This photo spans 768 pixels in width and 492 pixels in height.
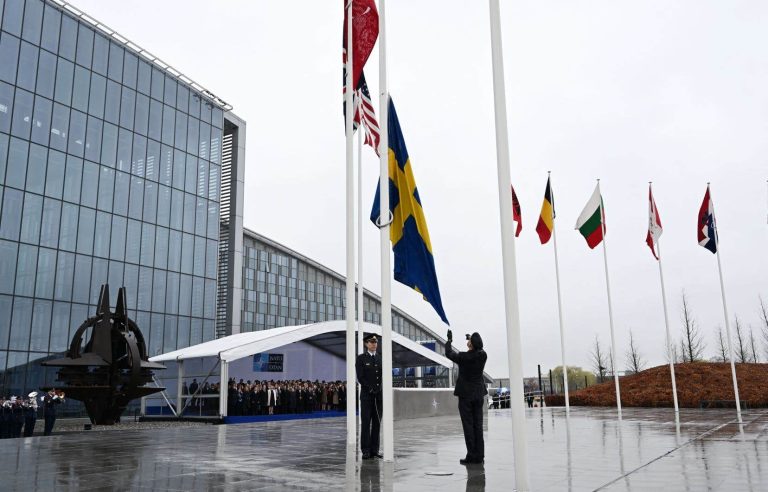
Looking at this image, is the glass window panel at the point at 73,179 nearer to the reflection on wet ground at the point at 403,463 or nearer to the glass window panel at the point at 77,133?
the glass window panel at the point at 77,133

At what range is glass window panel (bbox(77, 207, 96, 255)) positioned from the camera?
1535 inches

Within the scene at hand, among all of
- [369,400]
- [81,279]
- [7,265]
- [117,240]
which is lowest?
[369,400]

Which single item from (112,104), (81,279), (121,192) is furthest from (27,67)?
(81,279)

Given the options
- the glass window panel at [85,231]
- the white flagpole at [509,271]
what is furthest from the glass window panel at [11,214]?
the white flagpole at [509,271]

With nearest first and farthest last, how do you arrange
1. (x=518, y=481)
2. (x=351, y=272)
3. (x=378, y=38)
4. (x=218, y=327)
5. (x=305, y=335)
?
(x=518, y=481) → (x=378, y=38) → (x=351, y=272) → (x=305, y=335) → (x=218, y=327)

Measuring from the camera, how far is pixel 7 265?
35.1m

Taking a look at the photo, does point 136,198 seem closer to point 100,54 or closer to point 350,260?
point 100,54

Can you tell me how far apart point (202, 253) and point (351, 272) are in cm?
3876

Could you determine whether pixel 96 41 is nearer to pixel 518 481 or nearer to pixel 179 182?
pixel 179 182

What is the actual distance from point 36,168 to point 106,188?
4.69 meters

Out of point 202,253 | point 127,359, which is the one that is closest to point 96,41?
point 202,253

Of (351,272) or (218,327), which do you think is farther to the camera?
(218,327)

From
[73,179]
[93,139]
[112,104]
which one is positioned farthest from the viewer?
[112,104]

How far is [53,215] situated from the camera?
124 ft
